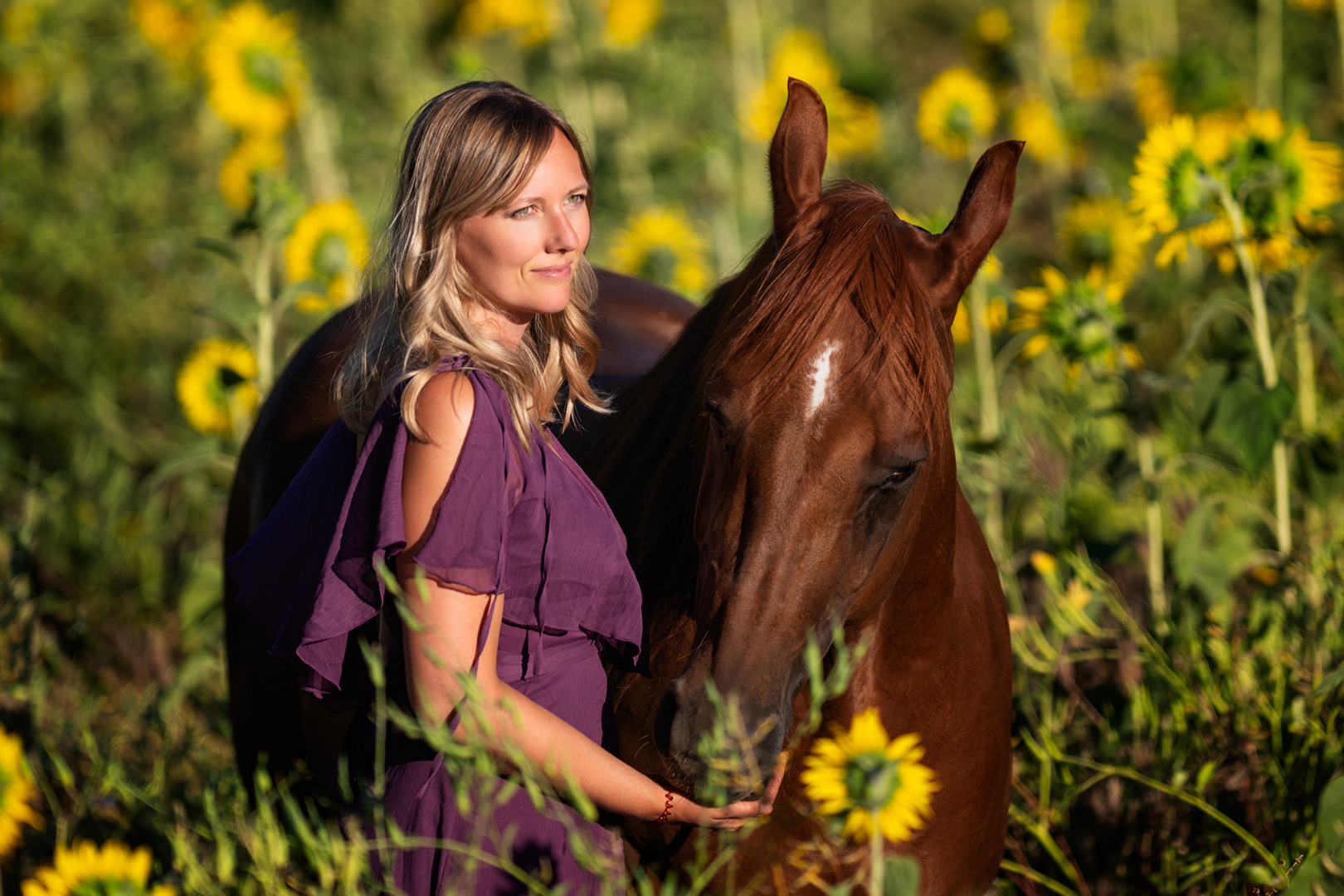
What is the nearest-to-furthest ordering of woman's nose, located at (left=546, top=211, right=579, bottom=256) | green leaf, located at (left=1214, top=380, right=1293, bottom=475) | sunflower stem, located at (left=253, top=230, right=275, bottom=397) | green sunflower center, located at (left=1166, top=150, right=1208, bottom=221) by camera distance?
1. woman's nose, located at (left=546, top=211, right=579, bottom=256)
2. green leaf, located at (left=1214, top=380, right=1293, bottom=475)
3. green sunflower center, located at (left=1166, top=150, right=1208, bottom=221)
4. sunflower stem, located at (left=253, top=230, right=275, bottom=397)

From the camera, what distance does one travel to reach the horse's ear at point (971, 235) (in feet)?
5.47

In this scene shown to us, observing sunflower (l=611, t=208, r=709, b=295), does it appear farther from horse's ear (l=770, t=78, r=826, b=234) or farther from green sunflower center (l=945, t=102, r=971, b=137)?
horse's ear (l=770, t=78, r=826, b=234)

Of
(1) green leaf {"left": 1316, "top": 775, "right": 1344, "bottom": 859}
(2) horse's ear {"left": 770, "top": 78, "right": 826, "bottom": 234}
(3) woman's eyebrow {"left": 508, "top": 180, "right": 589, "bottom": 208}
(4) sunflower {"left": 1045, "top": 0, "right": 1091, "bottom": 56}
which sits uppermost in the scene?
(4) sunflower {"left": 1045, "top": 0, "right": 1091, "bottom": 56}

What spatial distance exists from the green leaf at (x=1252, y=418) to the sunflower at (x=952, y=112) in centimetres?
219

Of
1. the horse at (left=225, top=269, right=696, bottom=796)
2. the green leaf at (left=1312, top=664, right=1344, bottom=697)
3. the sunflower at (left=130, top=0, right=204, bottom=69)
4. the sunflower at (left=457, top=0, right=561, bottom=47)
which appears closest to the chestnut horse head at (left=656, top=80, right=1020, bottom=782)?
the green leaf at (left=1312, top=664, right=1344, bottom=697)

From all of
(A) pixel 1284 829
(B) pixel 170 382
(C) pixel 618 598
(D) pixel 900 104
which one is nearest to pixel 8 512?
(B) pixel 170 382

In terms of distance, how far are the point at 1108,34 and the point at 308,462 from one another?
31.1 ft

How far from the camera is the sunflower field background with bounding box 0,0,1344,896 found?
99.2 inches

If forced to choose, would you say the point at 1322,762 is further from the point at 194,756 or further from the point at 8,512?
the point at 8,512

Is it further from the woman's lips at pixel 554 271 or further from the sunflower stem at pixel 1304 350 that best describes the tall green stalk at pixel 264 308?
the sunflower stem at pixel 1304 350

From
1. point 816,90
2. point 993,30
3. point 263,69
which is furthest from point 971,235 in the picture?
point 993,30

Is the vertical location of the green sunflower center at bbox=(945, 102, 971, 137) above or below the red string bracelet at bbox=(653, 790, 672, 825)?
above

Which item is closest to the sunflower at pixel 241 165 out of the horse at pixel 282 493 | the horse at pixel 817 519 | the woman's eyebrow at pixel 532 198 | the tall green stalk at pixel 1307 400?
the horse at pixel 282 493

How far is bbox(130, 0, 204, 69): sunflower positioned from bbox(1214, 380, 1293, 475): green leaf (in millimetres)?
6001
